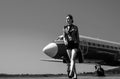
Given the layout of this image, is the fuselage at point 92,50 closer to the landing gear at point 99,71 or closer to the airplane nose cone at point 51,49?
the airplane nose cone at point 51,49

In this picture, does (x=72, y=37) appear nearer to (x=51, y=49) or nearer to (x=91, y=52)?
(x=51, y=49)

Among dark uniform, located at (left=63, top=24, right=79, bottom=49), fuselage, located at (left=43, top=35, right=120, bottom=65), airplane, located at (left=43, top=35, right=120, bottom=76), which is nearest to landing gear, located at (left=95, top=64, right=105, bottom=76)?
airplane, located at (left=43, top=35, right=120, bottom=76)

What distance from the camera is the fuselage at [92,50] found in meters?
18.7

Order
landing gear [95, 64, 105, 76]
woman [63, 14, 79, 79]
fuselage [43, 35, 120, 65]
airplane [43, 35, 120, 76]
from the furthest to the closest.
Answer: landing gear [95, 64, 105, 76] → fuselage [43, 35, 120, 65] → airplane [43, 35, 120, 76] → woman [63, 14, 79, 79]

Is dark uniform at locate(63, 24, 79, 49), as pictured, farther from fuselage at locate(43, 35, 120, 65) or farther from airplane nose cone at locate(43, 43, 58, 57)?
airplane nose cone at locate(43, 43, 58, 57)

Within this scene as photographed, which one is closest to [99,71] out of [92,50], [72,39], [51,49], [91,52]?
[91,52]

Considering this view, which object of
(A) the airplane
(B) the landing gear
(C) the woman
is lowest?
(B) the landing gear

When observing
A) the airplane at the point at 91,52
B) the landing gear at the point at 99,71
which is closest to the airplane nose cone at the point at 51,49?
the airplane at the point at 91,52

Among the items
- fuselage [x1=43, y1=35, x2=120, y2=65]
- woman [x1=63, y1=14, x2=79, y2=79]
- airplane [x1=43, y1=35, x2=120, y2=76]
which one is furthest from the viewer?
fuselage [x1=43, y1=35, x2=120, y2=65]

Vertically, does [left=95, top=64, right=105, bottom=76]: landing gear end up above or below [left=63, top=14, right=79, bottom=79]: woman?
below

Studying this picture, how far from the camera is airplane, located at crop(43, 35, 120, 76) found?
60.8 ft

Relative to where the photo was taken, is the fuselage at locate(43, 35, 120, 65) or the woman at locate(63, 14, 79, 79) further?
the fuselage at locate(43, 35, 120, 65)

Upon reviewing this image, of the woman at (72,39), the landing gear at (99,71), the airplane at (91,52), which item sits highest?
the woman at (72,39)

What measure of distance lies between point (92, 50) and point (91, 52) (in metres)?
0.21
